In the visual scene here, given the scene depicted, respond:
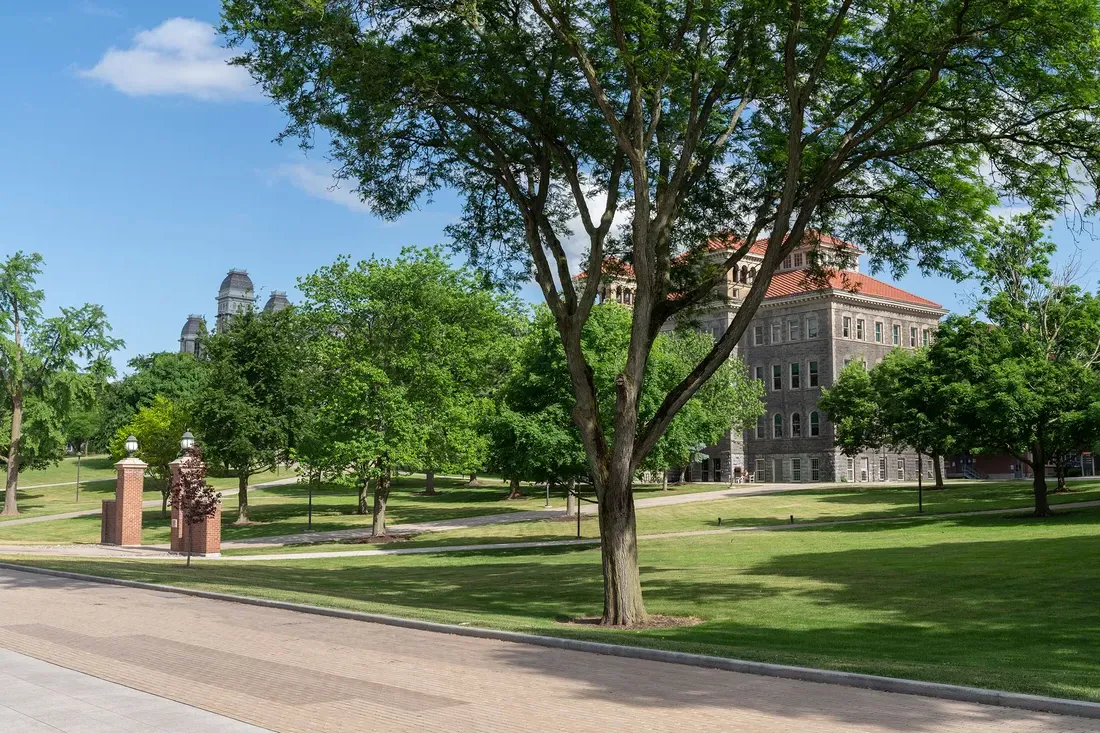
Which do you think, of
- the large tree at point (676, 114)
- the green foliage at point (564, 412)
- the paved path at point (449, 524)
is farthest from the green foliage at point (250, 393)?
the large tree at point (676, 114)

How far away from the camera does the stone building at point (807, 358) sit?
78812 mm

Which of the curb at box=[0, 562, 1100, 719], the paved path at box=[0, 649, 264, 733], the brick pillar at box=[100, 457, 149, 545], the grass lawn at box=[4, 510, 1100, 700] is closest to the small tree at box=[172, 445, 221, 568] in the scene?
the grass lawn at box=[4, 510, 1100, 700]

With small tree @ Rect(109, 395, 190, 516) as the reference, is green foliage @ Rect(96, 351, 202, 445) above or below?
above

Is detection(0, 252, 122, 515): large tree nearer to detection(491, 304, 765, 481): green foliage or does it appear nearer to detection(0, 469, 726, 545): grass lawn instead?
detection(0, 469, 726, 545): grass lawn

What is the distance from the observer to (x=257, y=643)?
1299 centimetres

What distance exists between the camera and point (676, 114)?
19.0 metres

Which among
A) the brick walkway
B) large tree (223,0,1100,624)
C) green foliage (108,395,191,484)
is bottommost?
the brick walkway

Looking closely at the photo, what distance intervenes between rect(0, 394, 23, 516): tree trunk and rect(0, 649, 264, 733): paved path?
61.4 m

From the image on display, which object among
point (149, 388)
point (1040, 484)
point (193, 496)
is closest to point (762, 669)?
point (193, 496)

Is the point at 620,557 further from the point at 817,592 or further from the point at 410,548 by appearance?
the point at 410,548

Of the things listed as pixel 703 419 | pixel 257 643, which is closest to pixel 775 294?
pixel 703 419

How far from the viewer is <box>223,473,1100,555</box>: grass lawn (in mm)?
44625

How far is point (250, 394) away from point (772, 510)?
28.7 meters

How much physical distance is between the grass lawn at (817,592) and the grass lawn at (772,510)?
262 inches
